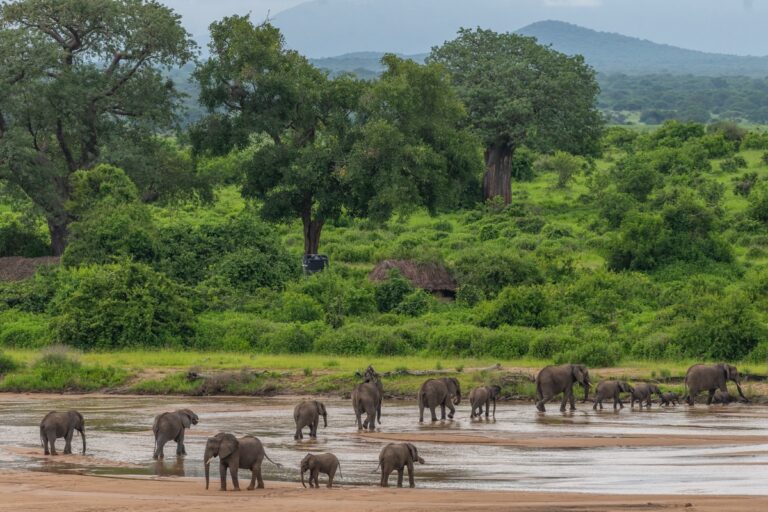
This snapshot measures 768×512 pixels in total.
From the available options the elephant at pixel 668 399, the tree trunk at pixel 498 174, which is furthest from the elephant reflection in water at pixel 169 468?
the tree trunk at pixel 498 174

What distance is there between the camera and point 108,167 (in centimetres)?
4350

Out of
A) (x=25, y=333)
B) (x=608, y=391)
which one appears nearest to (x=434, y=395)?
(x=608, y=391)

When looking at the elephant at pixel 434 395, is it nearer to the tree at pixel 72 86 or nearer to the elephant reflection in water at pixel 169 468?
the elephant reflection in water at pixel 169 468

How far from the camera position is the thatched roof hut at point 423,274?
136 ft

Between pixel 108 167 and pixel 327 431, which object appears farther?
pixel 108 167

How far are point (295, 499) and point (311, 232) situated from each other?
103 feet

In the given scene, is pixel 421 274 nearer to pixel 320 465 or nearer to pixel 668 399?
pixel 668 399

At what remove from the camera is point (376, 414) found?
24.0 metres

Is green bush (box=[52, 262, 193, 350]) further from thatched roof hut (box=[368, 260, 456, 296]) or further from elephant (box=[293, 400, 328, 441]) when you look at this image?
elephant (box=[293, 400, 328, 441])

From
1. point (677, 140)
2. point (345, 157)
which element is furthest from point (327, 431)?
point (677, 140)

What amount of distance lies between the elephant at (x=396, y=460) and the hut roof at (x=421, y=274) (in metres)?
24.4

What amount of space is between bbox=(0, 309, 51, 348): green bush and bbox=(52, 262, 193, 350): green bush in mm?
562

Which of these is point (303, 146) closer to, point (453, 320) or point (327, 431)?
point (453, 320)

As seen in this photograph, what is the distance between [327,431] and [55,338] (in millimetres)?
15061
